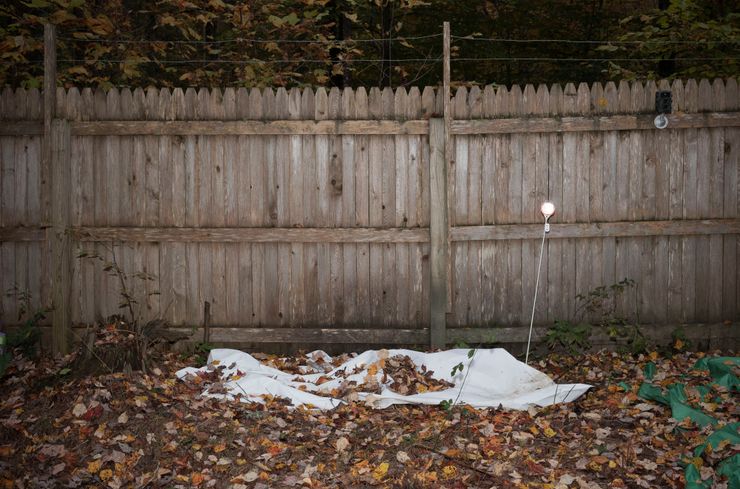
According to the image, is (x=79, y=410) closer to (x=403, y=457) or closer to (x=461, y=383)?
(x=403, y=457)

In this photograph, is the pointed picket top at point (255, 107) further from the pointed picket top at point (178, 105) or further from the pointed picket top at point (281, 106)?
the pointed picket top at point (178, 105)

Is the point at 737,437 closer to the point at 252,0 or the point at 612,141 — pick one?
the point at 612,141

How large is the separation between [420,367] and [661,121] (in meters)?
3.31

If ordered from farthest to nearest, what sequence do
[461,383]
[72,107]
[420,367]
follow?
[72,107], [420,367], [461,383]

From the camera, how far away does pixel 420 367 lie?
695cm

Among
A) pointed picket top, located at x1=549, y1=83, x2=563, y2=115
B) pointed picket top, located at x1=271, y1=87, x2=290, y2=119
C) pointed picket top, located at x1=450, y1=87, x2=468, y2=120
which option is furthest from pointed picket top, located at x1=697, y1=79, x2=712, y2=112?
pointed picket top, located at x1=271, y1=87, x2=290, y2=119

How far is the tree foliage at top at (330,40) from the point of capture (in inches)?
389

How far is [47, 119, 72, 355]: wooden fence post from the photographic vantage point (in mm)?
7441

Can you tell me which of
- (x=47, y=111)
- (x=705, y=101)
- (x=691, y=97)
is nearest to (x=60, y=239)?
(x=47, y=111)

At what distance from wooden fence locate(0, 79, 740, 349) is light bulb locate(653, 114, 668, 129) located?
0.09 metres

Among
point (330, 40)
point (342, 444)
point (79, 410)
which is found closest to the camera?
point (342, 444)

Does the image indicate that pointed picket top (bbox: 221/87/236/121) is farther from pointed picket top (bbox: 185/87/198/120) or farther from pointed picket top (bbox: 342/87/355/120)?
pointed picket top (bbox: 342/87/355/120)

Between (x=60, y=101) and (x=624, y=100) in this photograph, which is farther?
(x=60, y=101)

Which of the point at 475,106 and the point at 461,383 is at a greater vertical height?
the point at 475,106
